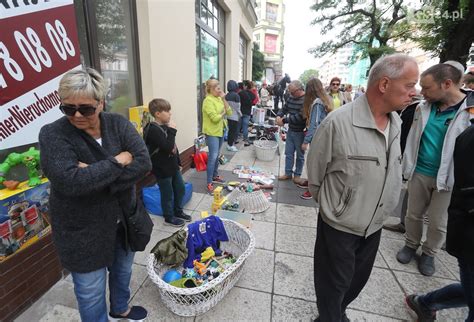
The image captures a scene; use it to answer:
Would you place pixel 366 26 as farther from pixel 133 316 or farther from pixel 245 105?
pixel 133 316

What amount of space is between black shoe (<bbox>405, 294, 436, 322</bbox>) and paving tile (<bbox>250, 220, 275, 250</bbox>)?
1.35 metres

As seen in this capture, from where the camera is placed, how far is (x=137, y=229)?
1.63 meters

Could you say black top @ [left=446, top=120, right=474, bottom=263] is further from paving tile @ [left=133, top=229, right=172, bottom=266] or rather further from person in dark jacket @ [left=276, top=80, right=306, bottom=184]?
person in dark jacket @ [left=276, top=80, right=306, bottom=184]

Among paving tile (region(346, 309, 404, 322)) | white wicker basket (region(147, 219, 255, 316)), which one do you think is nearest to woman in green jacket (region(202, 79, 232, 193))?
white wicker basket (region(147, 219, 255, 316))

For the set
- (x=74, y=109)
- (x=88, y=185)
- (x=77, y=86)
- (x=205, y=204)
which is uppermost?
(x=77, y=86)

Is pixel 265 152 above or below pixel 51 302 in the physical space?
above

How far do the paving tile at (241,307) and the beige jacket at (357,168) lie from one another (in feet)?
3.56

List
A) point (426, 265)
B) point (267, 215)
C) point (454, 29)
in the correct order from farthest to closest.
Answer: point (454, 29) → point (267, 215) → point (426, 265)

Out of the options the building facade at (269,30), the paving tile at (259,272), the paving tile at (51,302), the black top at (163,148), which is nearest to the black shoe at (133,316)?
the paving tile at (51,302)

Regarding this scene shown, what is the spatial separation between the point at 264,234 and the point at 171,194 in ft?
4.32

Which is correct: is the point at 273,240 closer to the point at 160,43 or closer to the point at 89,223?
the point at 89,223

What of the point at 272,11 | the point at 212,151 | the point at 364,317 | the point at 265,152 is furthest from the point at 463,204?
the point at 272,11

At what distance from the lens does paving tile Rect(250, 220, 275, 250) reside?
300 cm

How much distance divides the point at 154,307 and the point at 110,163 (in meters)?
1.47
